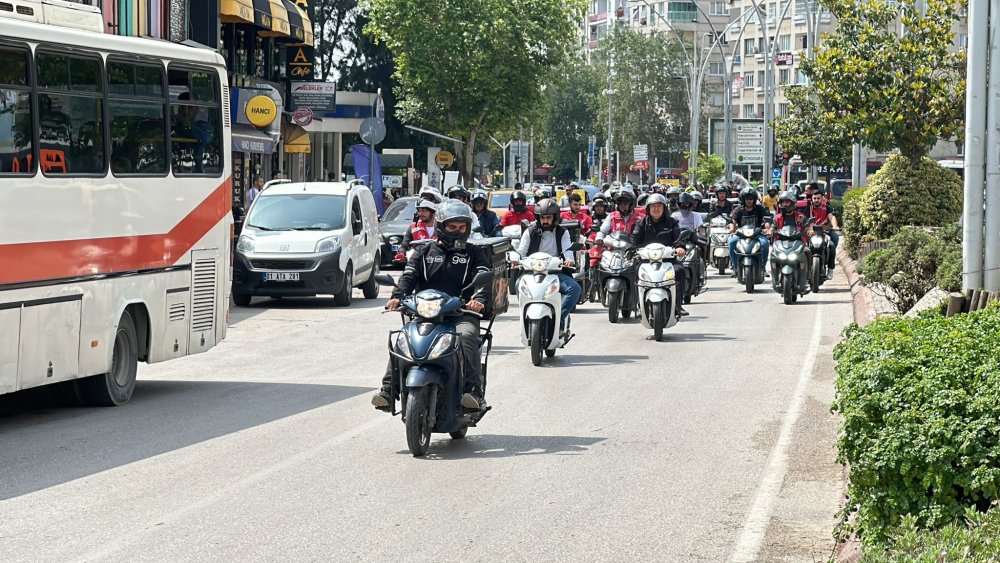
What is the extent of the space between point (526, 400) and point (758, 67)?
116 metres

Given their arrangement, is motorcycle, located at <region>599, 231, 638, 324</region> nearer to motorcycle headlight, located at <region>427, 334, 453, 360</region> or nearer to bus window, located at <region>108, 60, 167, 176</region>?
bus window, located at <region>108, 60, 167, 176</region>

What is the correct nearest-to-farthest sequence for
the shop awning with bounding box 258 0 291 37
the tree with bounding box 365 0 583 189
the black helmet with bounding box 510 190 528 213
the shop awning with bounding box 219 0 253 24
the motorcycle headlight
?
1. the motorcycle headlight
2. the black helmet with bounding box 510 190 528 213
3. the shop awning with bounding box 219 0 253 24
4. the shop awning with bounding box 258 0 291 37
5. the tree with bounding box 365 0 583 189

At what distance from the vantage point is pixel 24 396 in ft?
44.6

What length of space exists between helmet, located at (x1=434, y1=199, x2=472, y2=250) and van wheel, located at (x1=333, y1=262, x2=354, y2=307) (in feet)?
43.9

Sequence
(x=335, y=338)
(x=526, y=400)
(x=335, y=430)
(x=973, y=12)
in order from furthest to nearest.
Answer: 1. (x=335, y=338)
2. (x=973, y=12)
3. (x=526, y=400)
4. (x=335, y=430)

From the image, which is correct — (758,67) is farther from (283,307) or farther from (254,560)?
(254,560)

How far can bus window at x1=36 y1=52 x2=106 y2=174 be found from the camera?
11711 millimetres

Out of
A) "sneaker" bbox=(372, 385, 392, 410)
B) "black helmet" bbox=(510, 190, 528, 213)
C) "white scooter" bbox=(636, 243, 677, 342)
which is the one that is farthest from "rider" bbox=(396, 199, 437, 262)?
"sneaker" bbox=(372, 385, 392, 410)

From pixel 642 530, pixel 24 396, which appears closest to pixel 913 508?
pixel 642 530

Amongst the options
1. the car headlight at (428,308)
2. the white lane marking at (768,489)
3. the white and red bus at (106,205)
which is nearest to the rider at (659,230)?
the white lane marking at (768,489)

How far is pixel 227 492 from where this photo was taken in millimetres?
8680

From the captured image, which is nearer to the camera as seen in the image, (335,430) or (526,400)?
(335,430)

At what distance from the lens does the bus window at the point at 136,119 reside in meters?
12.7

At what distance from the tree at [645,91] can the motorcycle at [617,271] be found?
99.9m
